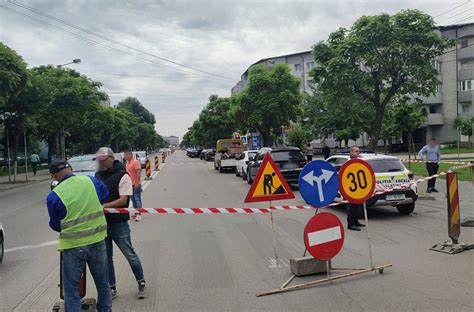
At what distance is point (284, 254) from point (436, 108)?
181 ft

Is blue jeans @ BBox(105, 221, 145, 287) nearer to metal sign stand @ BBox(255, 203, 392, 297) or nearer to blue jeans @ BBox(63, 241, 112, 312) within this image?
blue jeans @ BBox(63, 241, 112, 312)

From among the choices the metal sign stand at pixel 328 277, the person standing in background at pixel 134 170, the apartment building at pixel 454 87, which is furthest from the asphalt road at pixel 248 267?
the apartment building at pixel 454 87

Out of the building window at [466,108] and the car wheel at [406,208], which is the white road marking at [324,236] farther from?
the building window at [466,108]

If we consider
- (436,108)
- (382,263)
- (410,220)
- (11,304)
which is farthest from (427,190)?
(436,108)

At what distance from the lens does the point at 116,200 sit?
212 inches

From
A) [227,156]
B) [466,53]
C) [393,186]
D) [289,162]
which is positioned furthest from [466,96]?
[393,186]

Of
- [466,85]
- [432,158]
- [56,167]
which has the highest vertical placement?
[466,85]

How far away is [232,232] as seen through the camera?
970 cm

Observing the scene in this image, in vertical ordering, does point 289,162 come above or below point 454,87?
below

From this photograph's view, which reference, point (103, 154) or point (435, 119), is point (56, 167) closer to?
point (103, 154)

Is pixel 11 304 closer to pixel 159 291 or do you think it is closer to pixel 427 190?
pixel 159 291

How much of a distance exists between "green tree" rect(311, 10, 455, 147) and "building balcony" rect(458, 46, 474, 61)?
40256 mm

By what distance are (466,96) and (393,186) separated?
49.7 m

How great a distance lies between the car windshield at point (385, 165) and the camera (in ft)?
37.1
